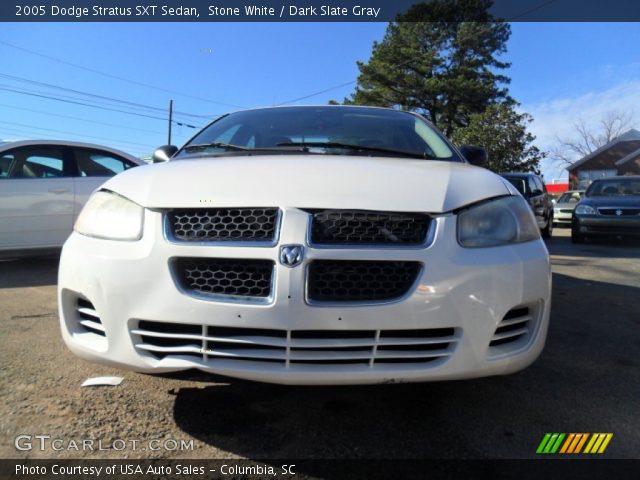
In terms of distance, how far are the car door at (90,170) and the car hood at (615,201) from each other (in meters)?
8.91

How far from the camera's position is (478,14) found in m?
32.4

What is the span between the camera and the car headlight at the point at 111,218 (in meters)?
1.86

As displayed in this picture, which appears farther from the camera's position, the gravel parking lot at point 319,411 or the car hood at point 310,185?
the gravel parking lot at point 319,411

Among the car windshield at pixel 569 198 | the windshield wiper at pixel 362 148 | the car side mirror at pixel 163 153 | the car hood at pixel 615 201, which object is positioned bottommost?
the car windshield at pixel 569 198

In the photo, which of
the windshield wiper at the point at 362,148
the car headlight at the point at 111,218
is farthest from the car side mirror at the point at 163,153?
the car headlight at the point at 111,218

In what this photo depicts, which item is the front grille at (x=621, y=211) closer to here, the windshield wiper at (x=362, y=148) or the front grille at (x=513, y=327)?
the windshield wiper at (x=362, y=148)

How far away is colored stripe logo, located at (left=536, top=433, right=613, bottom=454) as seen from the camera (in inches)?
74.7

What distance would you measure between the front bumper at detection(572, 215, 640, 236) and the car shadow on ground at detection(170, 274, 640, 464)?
7.78m

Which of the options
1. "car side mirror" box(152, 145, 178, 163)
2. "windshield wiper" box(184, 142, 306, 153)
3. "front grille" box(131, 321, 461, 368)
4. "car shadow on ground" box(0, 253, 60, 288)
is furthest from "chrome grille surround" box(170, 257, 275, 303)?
"car shadow on ground" box(0, 253, 60, 288)

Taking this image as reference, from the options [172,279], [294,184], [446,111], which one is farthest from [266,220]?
[446,111]

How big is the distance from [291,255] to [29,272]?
509 cm

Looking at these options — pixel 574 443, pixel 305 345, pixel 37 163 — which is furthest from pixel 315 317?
pixel 37 163

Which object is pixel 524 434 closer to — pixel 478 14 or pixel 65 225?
pixel 65 225

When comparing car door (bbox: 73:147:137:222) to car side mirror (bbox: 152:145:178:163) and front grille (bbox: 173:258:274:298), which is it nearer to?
car side mirror (bbox: 152:145:178:163)
